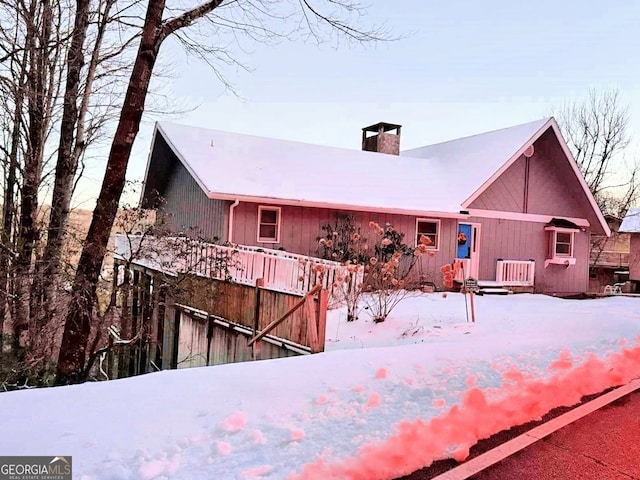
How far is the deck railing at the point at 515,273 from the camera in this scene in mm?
17938

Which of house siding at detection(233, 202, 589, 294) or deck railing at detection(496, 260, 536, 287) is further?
deck railing at detection(496, 260, 536, 287)

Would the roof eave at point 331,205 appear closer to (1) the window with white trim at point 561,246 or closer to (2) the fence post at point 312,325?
(1) the window with white trim at point 561,246

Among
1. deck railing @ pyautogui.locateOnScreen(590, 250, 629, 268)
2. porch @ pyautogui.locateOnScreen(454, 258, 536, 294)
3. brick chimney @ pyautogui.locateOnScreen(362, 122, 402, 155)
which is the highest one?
brick chimney @ pyautogui.locateOnScreen(362, 122, 402, 155)

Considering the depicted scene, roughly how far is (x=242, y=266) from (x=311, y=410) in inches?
287

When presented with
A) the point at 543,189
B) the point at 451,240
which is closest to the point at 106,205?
the point at 451,240

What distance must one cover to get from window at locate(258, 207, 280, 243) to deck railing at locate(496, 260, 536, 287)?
8.34 metres

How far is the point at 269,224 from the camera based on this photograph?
1480 cm

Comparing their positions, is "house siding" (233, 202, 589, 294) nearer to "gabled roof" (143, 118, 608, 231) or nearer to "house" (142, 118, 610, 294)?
"house" (142, 118, 610, 294)

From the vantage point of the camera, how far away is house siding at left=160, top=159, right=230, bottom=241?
14117 mm

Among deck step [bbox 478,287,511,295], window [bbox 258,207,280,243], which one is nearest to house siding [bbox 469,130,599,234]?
deck step [bbox 478,287,511,295]

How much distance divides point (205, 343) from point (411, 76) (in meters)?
11.4

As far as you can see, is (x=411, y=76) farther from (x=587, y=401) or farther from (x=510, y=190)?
(x=587, y=401)

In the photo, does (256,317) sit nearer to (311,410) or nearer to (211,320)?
(211,320)

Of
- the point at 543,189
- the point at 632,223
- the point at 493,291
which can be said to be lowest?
the point at 493,291
